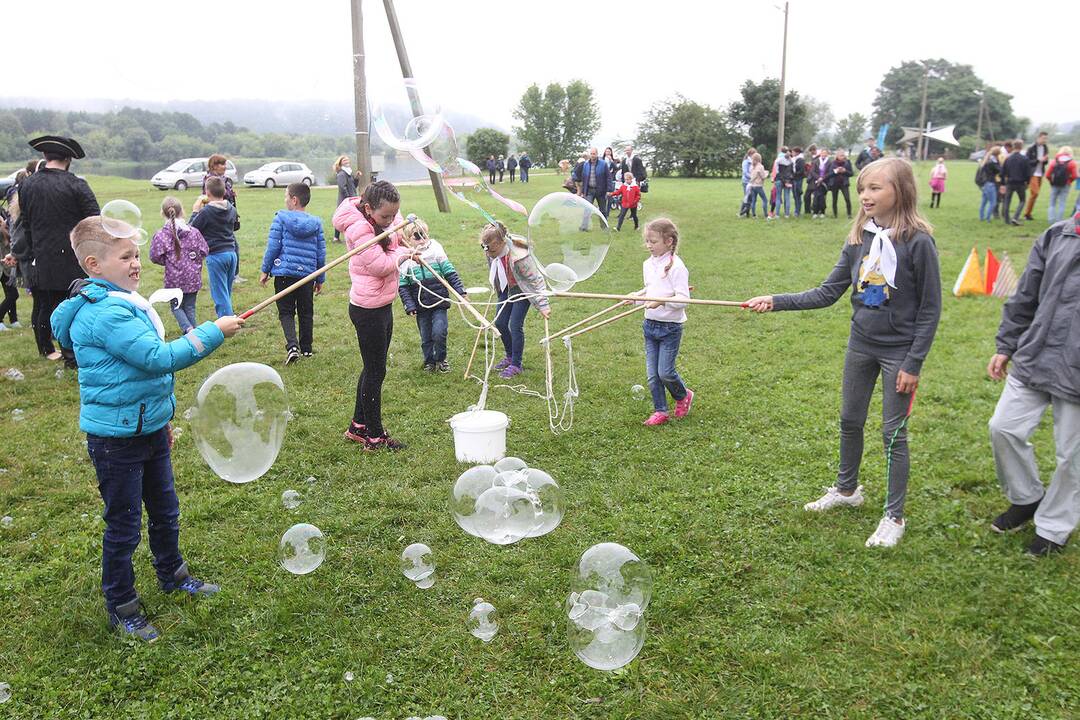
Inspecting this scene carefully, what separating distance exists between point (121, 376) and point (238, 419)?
22.1 inches

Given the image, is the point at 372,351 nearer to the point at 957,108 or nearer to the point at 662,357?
the point at 662,357

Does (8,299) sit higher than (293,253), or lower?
lower

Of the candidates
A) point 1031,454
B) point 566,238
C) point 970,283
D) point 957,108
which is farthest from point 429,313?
point 957,108

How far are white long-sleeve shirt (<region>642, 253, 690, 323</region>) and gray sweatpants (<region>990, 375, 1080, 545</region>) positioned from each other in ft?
7.80

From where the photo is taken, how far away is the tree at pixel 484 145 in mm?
39375

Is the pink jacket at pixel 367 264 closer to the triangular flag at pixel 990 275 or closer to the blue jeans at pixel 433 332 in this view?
the blue jeans at pixel 433 332

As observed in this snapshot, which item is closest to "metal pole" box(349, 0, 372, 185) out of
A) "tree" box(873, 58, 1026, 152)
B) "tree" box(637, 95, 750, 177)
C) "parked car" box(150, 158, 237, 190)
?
"parked car" box(150, 158, 237, 190)

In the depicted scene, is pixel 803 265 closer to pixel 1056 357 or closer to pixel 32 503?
pixel 1056 357

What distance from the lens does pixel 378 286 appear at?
17.7 feet

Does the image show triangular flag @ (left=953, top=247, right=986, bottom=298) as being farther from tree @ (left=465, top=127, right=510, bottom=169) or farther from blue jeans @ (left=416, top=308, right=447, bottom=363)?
tree @ (left=465, top=127, right=510, bottom=169)

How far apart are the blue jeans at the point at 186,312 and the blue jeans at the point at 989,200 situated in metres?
18.0

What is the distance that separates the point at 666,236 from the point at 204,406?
362cm

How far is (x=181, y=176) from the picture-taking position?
102 ft

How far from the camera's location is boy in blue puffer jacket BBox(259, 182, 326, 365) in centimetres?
764
